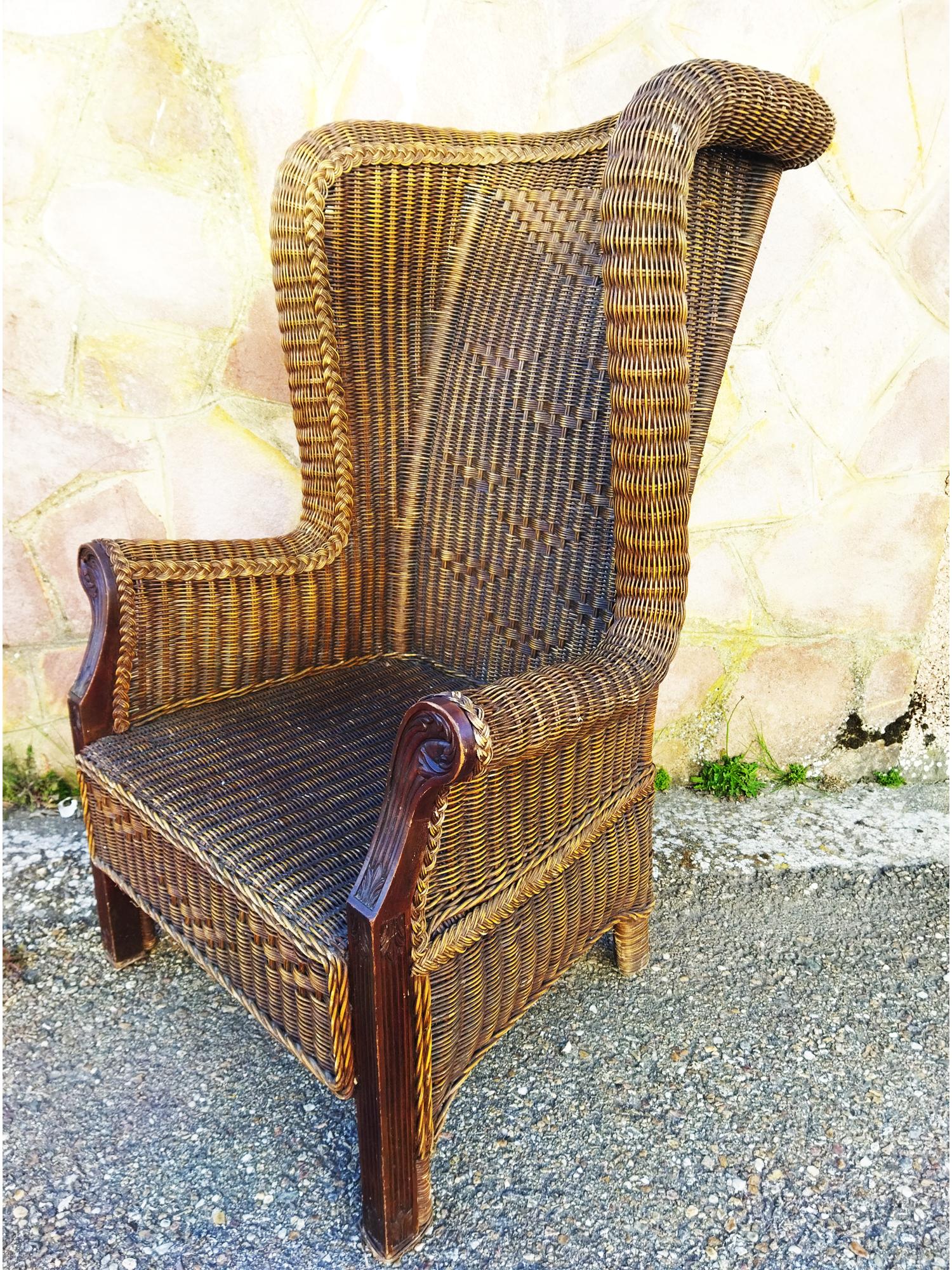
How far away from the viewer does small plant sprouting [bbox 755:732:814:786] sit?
84.8 inches

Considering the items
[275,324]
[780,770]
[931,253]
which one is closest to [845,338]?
[931,253]

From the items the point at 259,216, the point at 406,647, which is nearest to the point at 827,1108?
the point at 406,647

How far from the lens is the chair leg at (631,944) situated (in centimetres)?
153

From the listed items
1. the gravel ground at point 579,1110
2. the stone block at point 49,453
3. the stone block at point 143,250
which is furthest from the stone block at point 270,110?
the gravel ground at point 579,1110

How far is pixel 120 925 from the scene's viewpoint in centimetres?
157

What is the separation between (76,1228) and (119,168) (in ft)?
5.41

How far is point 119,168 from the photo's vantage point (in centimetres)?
170

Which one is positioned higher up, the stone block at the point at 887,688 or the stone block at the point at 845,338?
the stone block at the point at 845,338

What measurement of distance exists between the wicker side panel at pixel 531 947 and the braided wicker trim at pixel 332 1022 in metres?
0.10

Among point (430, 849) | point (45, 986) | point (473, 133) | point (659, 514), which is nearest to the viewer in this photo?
point (430, 849)

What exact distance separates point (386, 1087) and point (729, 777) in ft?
4.23

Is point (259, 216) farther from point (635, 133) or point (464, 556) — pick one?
point (635, 133)

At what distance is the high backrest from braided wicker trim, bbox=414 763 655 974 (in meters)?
0.22

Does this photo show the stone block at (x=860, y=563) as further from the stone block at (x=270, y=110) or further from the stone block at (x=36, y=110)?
the stone block at (x=36, y=110)
